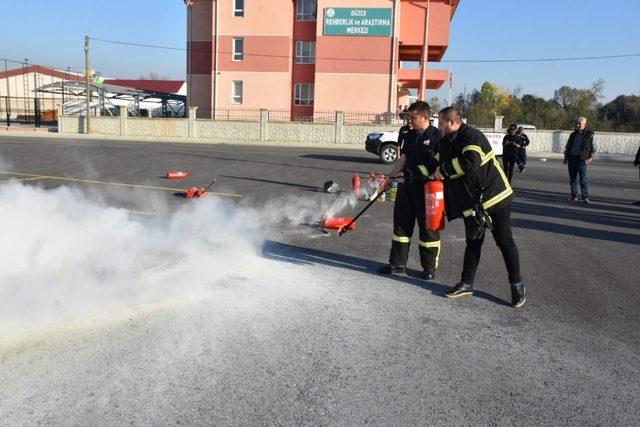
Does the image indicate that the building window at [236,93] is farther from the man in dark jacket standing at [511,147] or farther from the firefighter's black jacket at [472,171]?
the firefighter's black jacket at [472,171]

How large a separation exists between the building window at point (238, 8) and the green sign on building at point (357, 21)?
21.2 ft

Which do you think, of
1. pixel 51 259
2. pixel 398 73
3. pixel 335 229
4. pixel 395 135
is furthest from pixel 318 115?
→ pixel 51 259

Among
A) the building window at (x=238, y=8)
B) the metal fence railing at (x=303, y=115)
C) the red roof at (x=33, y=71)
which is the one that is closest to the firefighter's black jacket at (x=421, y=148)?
the metal fence railing at (x=303, y=115)

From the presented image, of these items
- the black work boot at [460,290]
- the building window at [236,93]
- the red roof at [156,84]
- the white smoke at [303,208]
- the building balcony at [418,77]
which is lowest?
the black work boot at [460,290]

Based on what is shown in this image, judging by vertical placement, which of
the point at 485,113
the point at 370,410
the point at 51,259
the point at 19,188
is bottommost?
the point at 370,410

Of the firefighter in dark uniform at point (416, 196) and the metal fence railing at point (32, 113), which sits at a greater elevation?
the metal fence railing at point (32, 113)

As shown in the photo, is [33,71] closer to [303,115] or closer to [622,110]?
[303,115]

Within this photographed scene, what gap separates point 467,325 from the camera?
4.57 m

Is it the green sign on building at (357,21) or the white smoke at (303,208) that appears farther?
the green sign on building at (357,21)

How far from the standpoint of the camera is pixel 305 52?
40188 millimetres

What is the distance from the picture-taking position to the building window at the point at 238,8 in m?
39.7

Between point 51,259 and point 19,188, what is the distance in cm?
151

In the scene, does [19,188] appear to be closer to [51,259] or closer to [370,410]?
[51,259]

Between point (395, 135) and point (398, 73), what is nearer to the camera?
point (395, 135)
